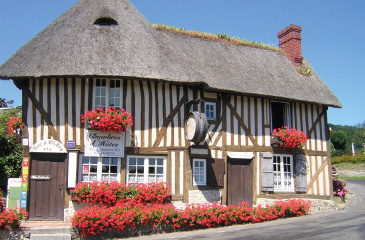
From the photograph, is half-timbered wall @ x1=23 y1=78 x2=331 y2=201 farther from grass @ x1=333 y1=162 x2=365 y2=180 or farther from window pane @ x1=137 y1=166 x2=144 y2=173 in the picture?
grass @ x1=333 y1=162 x2=365 y2=180

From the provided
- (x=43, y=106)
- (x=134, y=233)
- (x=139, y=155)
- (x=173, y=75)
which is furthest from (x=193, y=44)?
(x=134, y=233)

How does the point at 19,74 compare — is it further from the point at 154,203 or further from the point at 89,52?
the point at 154,203

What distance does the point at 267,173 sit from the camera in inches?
511

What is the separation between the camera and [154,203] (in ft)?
35.8

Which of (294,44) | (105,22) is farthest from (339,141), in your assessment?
(105,22)

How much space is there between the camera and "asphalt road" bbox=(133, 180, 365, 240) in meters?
8.70

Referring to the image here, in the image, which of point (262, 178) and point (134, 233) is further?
point (262, 178)

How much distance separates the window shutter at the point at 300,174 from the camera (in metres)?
13.5

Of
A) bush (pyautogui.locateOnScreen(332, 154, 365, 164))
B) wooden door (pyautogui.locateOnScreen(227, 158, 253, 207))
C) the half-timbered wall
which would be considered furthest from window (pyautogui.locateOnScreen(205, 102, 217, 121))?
bush (pyautogui.locateOnScreen(332, 154, 365, 164))

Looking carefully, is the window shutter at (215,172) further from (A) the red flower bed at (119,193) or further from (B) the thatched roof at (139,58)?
(B) the thatched roof at (139,58)

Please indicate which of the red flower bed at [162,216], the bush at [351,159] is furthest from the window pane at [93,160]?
the bush at [351,159]

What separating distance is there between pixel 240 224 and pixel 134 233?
10.8ft

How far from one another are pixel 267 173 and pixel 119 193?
544 cm

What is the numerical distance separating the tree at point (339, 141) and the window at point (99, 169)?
106 feet
